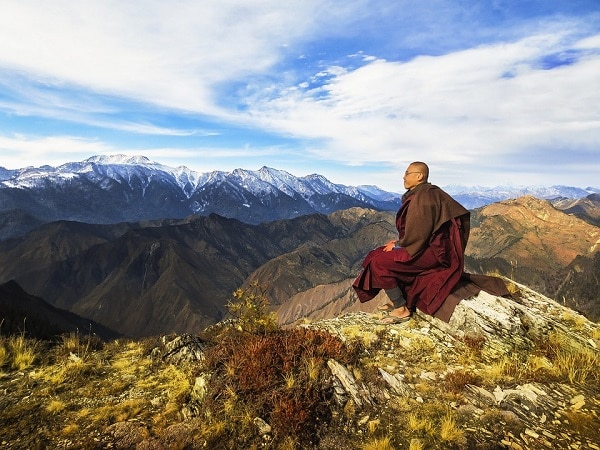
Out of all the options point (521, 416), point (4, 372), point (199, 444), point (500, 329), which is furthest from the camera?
point (500, 329)

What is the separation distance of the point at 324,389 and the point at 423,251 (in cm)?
409

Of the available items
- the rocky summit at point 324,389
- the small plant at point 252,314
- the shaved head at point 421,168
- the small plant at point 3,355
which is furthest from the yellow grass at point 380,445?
the small plant at point 3,355

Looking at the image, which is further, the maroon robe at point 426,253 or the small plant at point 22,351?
the maroon robe at point 426,253

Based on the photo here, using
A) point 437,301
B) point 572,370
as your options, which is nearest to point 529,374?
point 572,370

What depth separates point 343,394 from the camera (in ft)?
19.2

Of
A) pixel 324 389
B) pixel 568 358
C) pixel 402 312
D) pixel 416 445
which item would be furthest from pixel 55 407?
pixel 568 358

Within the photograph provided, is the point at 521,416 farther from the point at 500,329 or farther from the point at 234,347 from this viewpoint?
the point at 234,347

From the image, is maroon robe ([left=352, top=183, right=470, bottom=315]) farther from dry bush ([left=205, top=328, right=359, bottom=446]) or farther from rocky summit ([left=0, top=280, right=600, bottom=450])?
dry bush ([left=205, top=328, right=359, bottom=446])

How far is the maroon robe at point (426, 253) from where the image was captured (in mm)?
7898

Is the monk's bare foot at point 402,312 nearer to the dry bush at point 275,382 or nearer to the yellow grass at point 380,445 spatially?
the dry bush at point 275,382

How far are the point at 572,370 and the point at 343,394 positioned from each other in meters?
4.37

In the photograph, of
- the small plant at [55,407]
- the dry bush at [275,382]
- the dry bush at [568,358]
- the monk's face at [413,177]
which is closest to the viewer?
the dry bush at [275,382]

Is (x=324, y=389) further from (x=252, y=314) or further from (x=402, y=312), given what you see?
(x=402, y=312)

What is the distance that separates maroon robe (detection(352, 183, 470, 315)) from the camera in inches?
311
